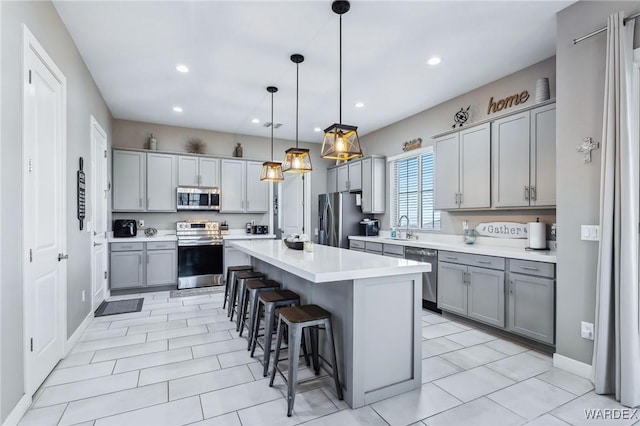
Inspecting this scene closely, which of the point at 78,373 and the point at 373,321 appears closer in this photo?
the point at 373,321

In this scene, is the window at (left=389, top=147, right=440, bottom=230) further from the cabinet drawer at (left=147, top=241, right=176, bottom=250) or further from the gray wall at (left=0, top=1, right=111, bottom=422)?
the gray wall at (left=0, top=1, right=111, bottom=422)

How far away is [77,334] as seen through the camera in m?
3.26

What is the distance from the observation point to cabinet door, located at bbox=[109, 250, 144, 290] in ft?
16.6

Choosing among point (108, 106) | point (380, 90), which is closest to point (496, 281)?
point (380, 90)

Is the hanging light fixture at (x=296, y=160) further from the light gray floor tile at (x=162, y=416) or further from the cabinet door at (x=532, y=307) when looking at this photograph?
the cabinet door at (x=532, y=307)

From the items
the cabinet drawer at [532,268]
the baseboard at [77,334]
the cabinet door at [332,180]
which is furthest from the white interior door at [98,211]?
the cabinet drawer at [532,268]

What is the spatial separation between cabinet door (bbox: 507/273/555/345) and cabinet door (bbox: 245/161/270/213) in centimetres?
454

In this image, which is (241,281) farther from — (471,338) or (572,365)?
(572,365)

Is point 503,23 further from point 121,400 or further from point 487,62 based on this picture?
point 121,400

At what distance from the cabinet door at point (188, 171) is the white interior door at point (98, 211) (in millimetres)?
1151

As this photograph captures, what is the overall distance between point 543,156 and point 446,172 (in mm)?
1276

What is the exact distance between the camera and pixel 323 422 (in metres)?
1.98

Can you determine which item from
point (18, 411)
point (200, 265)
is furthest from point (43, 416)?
point (200, 265)

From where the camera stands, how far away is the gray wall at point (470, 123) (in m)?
3.62
